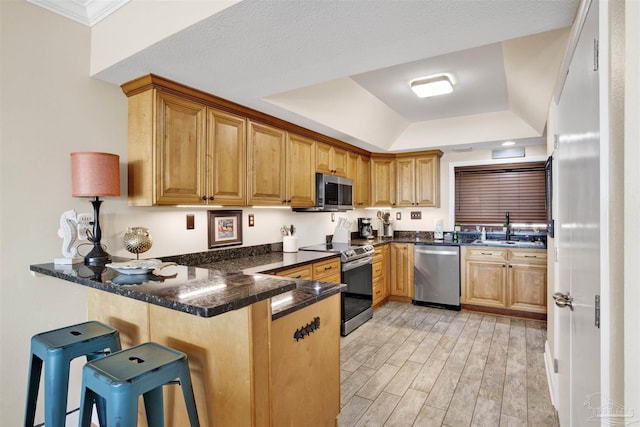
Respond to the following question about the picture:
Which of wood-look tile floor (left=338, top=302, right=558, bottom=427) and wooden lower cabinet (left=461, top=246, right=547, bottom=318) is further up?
wooden lower cabinet (left=461, top=246, right=547, bottom=318)

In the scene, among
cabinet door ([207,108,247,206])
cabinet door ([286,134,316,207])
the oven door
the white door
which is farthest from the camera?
the oven door

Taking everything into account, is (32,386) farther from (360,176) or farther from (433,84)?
(360,176)

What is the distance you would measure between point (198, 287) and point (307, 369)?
2.41 ft

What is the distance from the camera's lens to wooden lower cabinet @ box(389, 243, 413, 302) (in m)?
4.77

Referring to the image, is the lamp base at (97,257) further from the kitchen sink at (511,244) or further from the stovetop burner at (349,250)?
the kitchen sink at (511,244)

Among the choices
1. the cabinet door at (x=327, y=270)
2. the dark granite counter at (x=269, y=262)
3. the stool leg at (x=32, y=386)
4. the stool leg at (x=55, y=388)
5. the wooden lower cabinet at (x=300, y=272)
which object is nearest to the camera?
the stool leg at (x=55, y=388)

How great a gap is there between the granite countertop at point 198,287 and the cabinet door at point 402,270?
3.06m

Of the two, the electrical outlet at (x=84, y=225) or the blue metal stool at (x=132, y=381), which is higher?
the electrical outlet at (x=84, y=225)

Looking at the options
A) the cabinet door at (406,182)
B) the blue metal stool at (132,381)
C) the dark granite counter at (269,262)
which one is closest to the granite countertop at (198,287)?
the blue metal stool at (132,381)

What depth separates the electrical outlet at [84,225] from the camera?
2.05m

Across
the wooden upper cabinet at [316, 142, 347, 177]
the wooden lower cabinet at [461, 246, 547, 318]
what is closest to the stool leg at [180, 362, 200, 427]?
the wooden upper cabinet at [316, 142, 347, 177]

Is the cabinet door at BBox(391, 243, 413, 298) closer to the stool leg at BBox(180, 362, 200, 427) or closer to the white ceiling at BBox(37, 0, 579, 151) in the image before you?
the white ceiling at BBox(37, 0, 579, 151)

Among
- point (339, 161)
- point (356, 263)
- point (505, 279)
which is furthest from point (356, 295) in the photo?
point (505, 279)

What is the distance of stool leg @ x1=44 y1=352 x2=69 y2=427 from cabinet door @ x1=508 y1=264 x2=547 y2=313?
4.46 metres
